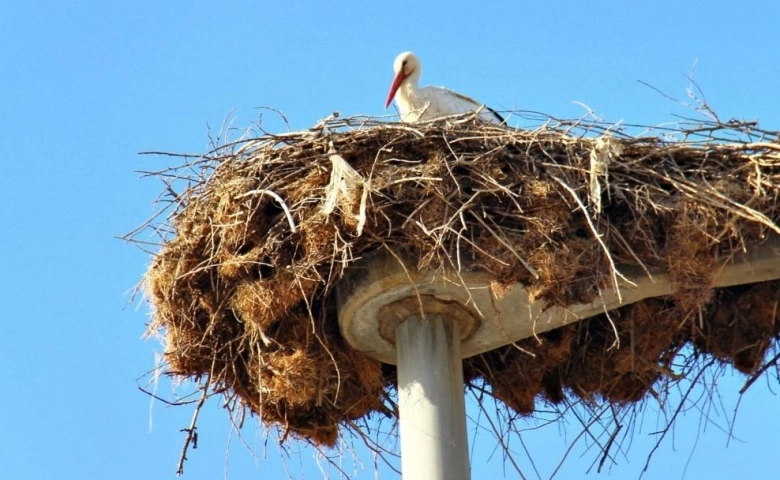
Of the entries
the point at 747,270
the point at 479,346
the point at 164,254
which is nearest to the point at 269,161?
the point at 164,254

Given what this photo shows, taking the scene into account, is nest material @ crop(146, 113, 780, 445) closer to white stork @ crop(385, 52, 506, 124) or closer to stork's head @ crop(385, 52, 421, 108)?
white stork @ crop(385, 52, 506, 124)

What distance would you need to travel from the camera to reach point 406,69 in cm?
1152

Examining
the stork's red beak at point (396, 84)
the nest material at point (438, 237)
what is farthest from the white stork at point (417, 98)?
the nest material at point (438, 237)

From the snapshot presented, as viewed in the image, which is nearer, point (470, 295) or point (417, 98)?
point (470, 295)

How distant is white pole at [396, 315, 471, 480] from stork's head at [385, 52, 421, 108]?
9.20 ft

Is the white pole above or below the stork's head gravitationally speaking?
below

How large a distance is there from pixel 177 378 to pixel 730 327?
2.82 m

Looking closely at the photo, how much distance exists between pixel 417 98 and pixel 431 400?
2888mm

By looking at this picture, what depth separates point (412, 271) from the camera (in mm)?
8719

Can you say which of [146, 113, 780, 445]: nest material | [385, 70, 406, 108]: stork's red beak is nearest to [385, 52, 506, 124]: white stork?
[385, 70, 406, 108]: stork's red beak

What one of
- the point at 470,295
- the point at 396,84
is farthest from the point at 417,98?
the point at 470,295

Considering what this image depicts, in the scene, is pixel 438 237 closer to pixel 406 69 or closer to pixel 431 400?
pixel 431 400

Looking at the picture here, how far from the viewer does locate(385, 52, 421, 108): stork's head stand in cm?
1148

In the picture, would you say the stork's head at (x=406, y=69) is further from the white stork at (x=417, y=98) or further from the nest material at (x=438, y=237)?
the nest material at (x=438, y=237)
